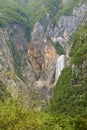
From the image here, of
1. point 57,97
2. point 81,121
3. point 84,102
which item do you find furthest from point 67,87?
point 81,121

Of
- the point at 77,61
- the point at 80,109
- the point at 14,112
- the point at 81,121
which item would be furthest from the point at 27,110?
the point at 77,61

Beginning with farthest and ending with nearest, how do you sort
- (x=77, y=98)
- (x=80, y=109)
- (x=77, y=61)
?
1. (x=77, y=61)
2. (x=77, y=98)
3. (x=80, y=109)

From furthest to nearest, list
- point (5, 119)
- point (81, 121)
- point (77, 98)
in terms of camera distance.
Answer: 1. point (77, 98)
2. point (81, 121)
3. point (5, 119)

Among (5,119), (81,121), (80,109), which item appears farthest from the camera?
(80,109)

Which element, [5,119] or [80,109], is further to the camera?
[80,109]

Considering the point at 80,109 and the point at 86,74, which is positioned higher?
the point at 86,74

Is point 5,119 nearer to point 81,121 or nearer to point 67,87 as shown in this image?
point 81,121

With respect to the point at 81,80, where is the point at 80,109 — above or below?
below

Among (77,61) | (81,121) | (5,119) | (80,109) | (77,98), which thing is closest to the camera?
(5,119)

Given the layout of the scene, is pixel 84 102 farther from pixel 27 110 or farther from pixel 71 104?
pixel 27 110
